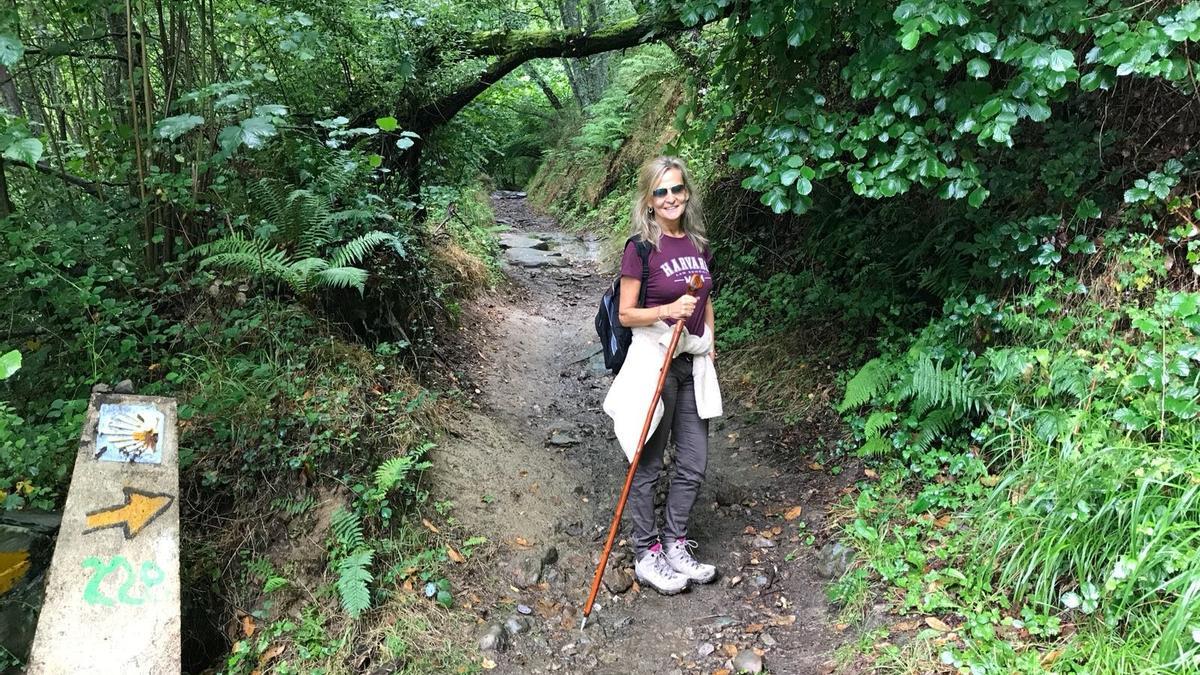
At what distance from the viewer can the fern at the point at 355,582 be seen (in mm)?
3398

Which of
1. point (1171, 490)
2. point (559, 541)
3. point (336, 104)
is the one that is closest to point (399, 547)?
point (559, 541)

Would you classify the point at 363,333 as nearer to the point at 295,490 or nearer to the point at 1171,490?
the point at 295,490

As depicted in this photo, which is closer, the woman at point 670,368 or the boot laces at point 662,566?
the woman at point 670,368

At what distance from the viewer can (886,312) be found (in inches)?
198

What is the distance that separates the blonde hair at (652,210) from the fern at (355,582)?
2416mm

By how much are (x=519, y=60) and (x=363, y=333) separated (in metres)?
4.32

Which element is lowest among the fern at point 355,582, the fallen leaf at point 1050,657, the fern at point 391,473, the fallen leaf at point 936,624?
the fern at point 355,582

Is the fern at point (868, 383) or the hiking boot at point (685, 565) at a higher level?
the fern at point (868, 383)

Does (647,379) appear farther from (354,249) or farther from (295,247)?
(295,247)

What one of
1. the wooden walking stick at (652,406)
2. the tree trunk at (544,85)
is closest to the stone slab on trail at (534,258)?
the wooden walking stick at (652,406)

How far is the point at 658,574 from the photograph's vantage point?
3904 mm

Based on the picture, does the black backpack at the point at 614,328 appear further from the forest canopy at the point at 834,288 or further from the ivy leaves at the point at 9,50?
the ivy leaves at the point at 9,50

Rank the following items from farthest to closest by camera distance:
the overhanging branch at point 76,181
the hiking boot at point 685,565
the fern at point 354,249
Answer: the fern at point 354,249 < the overhanging branch at point 76,181 < the hiking boot at point 685,565

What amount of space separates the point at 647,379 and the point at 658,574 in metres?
1.24
